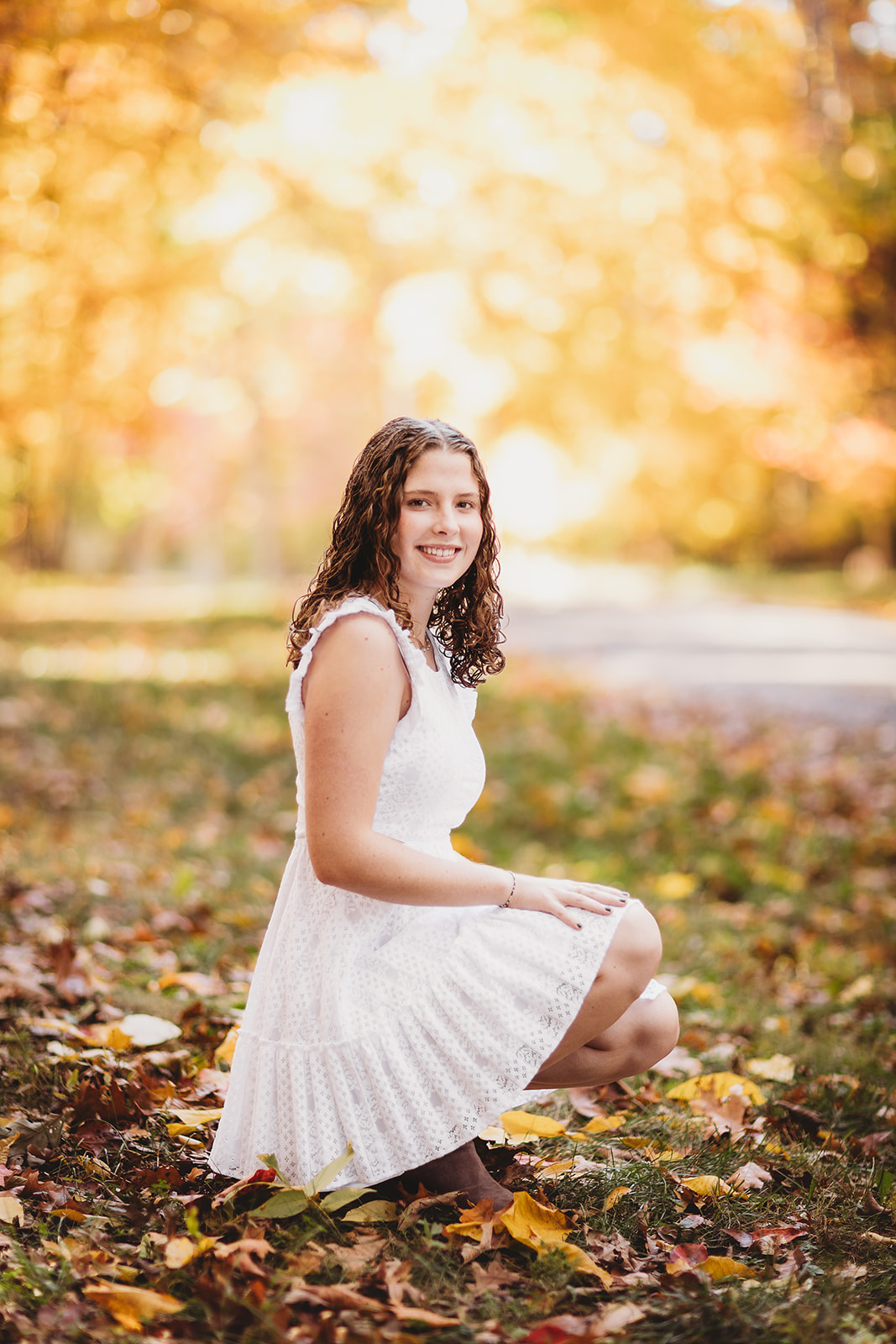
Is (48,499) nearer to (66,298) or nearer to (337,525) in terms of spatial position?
(66,298)

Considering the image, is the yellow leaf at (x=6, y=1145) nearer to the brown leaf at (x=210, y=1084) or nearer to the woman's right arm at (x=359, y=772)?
the brown leaf at (x=210, y=1084)

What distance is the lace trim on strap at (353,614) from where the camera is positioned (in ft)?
7.52

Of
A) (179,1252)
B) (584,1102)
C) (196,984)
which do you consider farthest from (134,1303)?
(196,984)

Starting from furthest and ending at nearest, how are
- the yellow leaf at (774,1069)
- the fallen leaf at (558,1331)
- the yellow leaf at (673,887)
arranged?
the yellow leaf at (673,887), the yellow leaf at (774,1069), the fallen leaf at (558,1331)

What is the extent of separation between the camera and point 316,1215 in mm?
2262

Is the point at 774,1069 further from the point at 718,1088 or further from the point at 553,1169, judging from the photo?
the point at 553,1169

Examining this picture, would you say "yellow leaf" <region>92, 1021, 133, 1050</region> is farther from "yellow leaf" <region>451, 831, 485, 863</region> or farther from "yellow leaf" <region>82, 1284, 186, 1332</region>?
"yellow leaf" <region>451, 831, 485, 863</region>

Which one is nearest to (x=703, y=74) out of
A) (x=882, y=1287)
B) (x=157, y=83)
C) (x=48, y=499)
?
(x=157, y=83)

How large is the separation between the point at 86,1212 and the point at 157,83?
23.3 ft

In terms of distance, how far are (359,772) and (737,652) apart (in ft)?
32.9

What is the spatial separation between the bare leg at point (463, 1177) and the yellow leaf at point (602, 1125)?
552 millimetres

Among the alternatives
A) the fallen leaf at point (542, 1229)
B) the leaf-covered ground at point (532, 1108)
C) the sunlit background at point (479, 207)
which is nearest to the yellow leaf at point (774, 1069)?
the leaf-covered ground at point (532, 1108)

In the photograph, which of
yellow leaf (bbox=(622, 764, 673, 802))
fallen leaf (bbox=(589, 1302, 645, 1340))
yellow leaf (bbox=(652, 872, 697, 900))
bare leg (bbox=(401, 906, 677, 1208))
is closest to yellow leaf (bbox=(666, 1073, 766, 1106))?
bare leg (bbox=(401, 906, 677, 1208))

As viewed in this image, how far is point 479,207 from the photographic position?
36.8 ft
